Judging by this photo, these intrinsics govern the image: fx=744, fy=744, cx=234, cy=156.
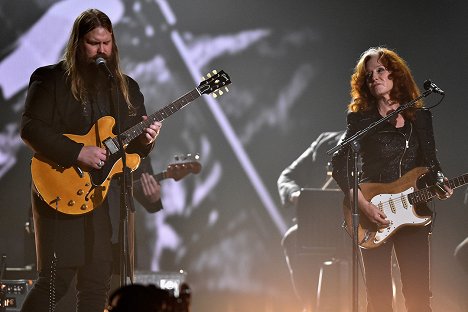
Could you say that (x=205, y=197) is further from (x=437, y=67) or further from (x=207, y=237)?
(x=437, y=67)

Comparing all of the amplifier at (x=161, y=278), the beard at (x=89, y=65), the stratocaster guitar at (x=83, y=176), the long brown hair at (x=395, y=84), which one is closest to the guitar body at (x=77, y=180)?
the stratocaster guitar at (x=83, y=176)

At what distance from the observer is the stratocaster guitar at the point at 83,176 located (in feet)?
11.4

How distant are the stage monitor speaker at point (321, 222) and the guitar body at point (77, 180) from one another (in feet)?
8.69

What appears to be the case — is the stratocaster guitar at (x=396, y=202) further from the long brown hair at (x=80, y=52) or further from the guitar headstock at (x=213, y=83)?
the long brown hair at (x=80, y=52)

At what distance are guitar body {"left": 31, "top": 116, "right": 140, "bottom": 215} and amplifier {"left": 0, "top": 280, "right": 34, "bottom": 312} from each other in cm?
215

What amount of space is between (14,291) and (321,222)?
243 centimetres

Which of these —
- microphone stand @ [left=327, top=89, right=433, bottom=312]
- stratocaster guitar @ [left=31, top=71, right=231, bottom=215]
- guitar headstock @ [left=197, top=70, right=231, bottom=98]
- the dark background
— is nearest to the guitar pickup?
stratocaster guitar @ [left=31, top=71, right=231, bottom=215]

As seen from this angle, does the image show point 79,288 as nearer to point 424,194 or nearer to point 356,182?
point 356,182

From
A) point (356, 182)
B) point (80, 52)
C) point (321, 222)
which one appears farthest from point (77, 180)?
point (321, 222)

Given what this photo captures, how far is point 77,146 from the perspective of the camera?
138 inches

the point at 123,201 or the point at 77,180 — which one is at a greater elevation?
the point at 77,180

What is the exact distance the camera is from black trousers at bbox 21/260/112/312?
3424mm

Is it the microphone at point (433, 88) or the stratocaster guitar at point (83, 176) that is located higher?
the microphone at point (433, 88)

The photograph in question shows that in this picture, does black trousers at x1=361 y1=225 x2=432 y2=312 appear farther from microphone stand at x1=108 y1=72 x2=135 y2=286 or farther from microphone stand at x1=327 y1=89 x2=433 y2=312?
microphone stand at x1=108 y1=72 x2=135 y2=286
